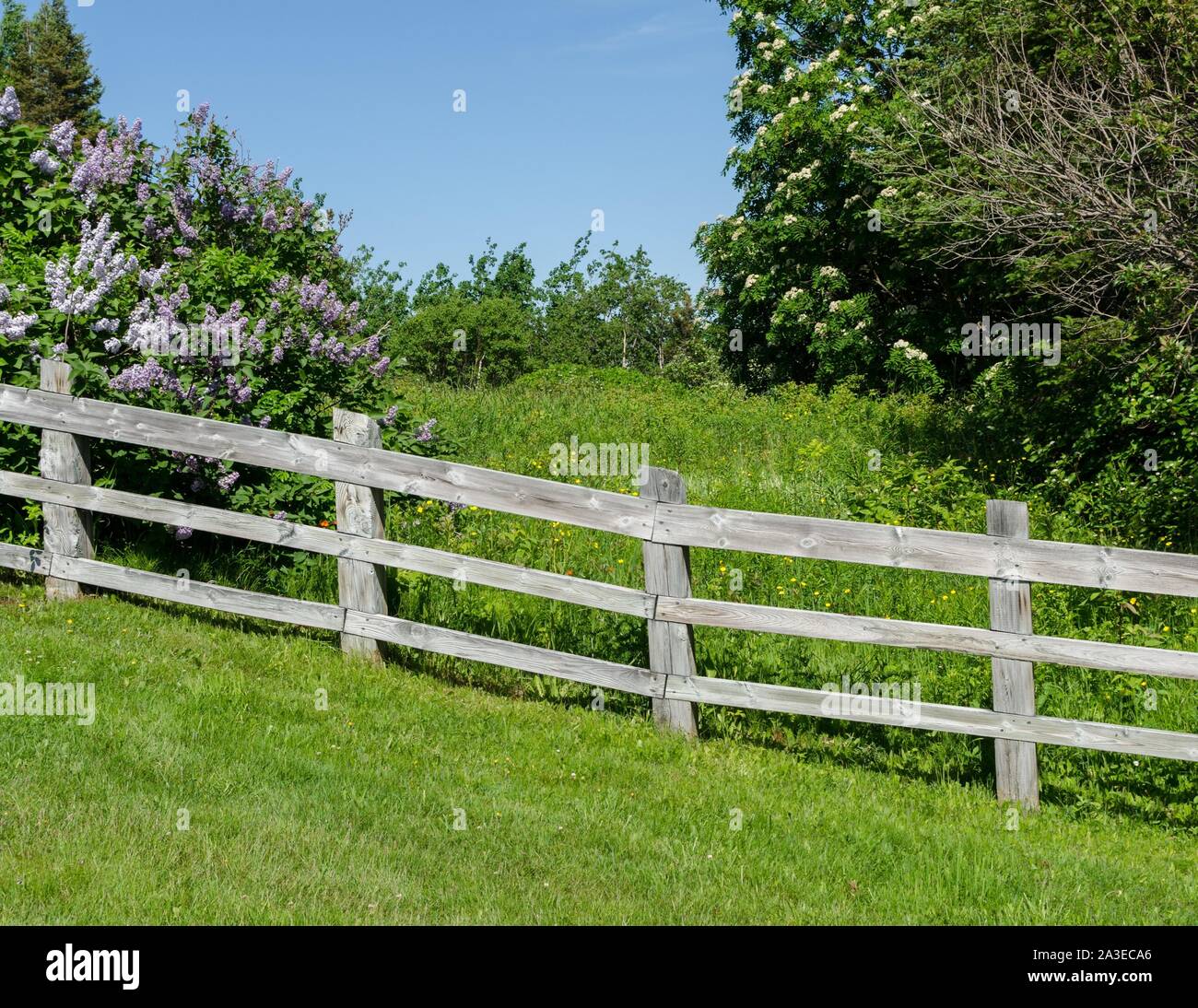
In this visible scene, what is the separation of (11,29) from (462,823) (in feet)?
211

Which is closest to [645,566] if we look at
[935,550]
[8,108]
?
[935,550]

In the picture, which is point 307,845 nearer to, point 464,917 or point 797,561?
point 464,917

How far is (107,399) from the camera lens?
9008 mm

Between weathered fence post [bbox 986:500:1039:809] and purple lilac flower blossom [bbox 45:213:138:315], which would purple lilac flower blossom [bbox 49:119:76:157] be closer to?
purple lilac flower blossom [bbox 45:213:138:315]

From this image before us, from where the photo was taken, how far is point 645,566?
279 inches

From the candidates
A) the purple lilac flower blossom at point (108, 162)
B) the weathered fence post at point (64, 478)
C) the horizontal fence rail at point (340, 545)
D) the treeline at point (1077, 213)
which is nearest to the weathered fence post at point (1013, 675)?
the horizontal fence rail at point (340, 545)

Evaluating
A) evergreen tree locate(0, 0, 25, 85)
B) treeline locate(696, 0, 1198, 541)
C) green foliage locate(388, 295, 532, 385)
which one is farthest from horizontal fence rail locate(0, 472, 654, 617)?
evergreen tree locate(0, 0, 25, 85)

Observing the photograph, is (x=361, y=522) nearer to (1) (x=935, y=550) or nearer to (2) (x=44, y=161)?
(1) (x=935, y=550)

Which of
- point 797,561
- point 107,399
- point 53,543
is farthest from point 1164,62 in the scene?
point 53,543

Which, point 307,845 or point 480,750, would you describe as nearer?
point 307,845

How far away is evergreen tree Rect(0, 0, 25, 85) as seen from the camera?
5719 cm

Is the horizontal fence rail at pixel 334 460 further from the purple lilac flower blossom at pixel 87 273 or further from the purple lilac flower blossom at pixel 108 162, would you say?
the purple lilac flower blossom at pixel 108 162
